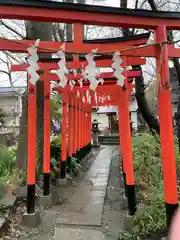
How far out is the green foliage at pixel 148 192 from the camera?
4305mm

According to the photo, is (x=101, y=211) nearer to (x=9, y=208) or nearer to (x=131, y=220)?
(x=131, y=220)

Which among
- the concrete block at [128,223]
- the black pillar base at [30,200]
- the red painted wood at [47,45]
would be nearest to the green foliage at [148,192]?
the concrete block at [128,223]

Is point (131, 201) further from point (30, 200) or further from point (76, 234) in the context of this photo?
point (30, 200)

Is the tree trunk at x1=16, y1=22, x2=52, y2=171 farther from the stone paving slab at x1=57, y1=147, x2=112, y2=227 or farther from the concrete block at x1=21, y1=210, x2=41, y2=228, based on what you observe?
the concrete block at x1=21, y1=210, x2=41, y2=228

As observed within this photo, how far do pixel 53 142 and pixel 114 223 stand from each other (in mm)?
4618

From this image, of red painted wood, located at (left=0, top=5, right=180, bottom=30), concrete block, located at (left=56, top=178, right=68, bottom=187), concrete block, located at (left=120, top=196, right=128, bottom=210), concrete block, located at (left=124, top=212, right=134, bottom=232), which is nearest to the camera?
red painted wood, located at (left=0, top=5, right=180, bottom=30)

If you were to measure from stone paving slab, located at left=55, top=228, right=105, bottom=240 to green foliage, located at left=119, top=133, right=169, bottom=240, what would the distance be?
0.43 metres

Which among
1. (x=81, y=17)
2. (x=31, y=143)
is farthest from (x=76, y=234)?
(x=81, y=17)

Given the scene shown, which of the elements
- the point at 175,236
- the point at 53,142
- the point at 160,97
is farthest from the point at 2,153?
the point at 175,236

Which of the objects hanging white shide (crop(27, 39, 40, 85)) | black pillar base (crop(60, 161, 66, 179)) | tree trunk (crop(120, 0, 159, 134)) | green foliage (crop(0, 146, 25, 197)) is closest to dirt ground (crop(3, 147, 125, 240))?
black pillar base (crop(60, 161, 66, 179))

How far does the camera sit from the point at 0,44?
156 inches

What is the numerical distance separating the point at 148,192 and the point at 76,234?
93.7 inches

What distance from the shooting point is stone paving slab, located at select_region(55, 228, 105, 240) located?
4472 millimetres

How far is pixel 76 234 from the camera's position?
458 cm
